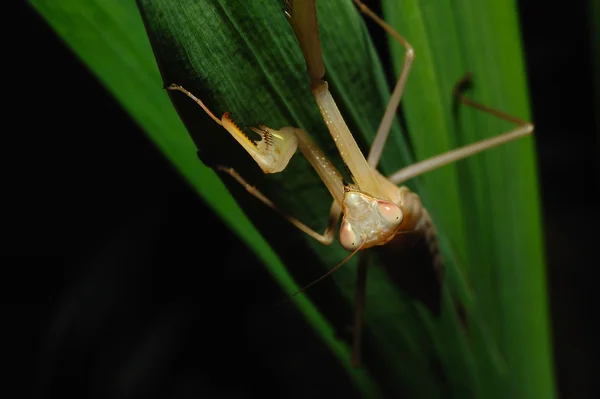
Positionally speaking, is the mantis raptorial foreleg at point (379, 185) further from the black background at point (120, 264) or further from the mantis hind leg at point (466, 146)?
the black background at point (120, 264)

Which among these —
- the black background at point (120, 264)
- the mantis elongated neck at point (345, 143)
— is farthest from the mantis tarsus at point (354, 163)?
the black background at point (120, 264)

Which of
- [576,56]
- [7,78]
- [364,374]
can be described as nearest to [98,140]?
[7,78]

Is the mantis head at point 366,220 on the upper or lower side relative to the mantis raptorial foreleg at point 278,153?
lower

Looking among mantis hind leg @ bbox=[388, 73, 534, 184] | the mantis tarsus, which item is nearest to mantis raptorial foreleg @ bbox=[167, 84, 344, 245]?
the mantis tarsus

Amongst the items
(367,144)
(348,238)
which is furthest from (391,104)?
(348,238)

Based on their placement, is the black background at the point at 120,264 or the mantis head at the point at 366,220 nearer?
the mantis head at the point at 366,220

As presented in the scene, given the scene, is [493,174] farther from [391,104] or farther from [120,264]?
[120,264]

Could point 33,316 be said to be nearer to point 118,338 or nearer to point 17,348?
point 17,348

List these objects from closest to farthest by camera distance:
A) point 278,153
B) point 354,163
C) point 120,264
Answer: point 278,153
point 354,163
point 120,264
